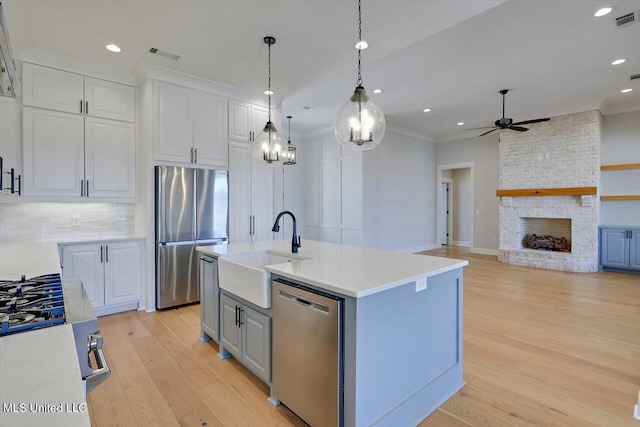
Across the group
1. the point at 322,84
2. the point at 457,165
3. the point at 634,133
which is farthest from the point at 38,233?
the point at 634,133

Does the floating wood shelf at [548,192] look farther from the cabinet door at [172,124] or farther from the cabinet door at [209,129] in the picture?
the cabinet door at [172,124]

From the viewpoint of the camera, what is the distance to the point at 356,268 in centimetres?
193

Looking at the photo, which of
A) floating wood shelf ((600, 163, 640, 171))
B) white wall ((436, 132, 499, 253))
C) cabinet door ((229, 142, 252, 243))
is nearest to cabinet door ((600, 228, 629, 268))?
floating wood shelf ((600, 163, 640, 171))

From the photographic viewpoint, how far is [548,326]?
3.24 metres

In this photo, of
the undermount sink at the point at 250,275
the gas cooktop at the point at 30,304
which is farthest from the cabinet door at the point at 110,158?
the gas cooktop at the point at 30,304

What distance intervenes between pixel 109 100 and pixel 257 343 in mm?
3585

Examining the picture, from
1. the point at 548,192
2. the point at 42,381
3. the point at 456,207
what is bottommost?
the point at 42,381

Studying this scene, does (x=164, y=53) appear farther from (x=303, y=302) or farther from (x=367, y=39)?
(x=303, y=302)

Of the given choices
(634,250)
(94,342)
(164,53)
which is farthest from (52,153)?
(634,250)

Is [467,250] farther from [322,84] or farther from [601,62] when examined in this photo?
[322,84]

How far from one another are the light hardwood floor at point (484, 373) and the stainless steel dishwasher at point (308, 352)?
24 centimetres

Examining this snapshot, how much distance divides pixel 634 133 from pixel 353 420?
25.6 ft

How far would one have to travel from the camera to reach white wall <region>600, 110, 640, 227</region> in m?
5.86

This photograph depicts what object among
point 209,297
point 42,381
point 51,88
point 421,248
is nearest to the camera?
point 42,381
